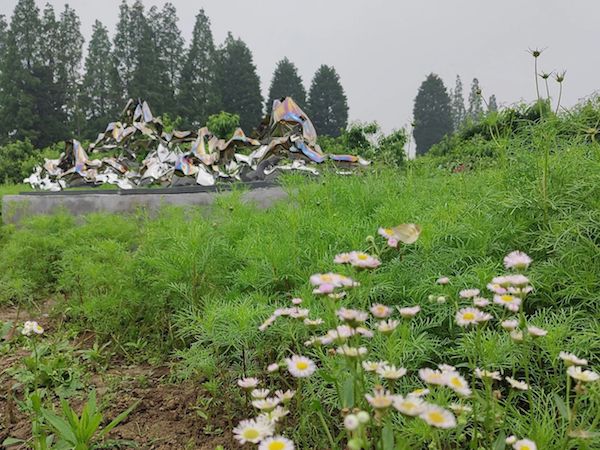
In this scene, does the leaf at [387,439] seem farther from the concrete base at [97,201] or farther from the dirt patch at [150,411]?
the concrete base at [97,201]

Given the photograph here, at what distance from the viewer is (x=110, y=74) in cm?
2867

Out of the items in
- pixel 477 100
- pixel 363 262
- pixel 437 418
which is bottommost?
Result: pixel 437 418

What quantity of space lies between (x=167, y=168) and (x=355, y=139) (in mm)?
9829

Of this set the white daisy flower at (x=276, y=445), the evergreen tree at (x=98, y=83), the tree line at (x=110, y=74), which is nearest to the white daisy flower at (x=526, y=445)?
the white daisy flower at (x=276, y=445)

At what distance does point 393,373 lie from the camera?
2.73ft

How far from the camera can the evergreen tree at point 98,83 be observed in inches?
1142

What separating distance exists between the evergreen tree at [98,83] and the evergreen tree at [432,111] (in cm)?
2619

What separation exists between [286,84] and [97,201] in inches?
1293

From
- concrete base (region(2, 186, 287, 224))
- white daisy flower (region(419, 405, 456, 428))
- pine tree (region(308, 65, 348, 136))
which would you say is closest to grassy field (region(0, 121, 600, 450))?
white daisy flower (region(419, 405, 456, 428))

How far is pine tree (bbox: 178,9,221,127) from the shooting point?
29453mm

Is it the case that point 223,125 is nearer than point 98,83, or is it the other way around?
point 223,125

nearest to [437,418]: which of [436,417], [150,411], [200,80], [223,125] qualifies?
[436,417]

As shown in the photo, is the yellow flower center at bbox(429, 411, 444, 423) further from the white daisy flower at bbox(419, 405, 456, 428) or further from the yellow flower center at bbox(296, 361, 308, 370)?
the yellow flower center at bbox(296, 361, 308, 370)

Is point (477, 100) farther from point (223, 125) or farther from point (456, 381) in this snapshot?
point (223, 125)
